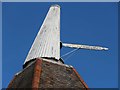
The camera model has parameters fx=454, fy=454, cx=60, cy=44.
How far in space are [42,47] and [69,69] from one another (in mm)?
1968

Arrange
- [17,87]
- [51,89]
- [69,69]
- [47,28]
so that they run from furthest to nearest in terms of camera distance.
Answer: [47,28], [69,69], [17,87], [51,89]

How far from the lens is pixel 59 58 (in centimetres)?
2356

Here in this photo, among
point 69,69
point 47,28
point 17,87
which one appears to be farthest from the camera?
point 47,28

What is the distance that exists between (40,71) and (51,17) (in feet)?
21.9

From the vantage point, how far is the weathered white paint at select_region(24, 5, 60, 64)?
77.0 ft

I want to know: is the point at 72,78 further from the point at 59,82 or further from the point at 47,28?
the point at 47,28

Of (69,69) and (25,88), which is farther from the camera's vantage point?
(69,69)

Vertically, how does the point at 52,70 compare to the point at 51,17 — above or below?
below

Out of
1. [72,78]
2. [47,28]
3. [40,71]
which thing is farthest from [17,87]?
[47,28]

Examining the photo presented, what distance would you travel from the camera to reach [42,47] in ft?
78.1

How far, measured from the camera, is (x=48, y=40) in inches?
962

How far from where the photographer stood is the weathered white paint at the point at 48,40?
23469 millimetres

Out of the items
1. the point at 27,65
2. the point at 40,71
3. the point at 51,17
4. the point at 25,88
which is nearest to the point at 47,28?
the point at 51,17

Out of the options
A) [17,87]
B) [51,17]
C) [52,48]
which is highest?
[51,17]
